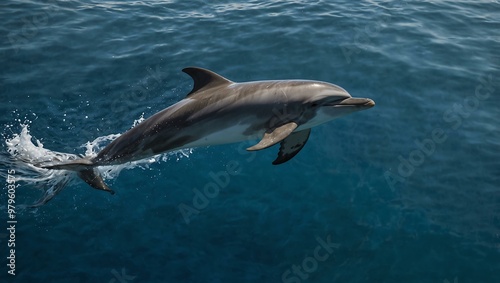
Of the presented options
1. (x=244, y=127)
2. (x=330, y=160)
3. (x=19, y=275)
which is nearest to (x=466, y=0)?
(x=330, y=160)

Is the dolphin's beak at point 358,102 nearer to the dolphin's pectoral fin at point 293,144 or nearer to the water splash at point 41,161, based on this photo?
the dolphin's pectoral fin at point 293,144

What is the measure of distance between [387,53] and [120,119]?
868 cm

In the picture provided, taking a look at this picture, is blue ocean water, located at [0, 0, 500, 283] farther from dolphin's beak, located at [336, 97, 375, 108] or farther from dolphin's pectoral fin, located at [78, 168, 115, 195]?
dolphin's beak, located at [336, 97, 375, 108]

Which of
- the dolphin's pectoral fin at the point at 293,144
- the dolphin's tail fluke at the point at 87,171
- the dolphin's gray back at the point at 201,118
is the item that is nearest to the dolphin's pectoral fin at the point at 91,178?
the dolphin's tail fluke at the point at 87,171

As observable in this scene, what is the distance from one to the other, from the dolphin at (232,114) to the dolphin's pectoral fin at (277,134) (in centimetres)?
2

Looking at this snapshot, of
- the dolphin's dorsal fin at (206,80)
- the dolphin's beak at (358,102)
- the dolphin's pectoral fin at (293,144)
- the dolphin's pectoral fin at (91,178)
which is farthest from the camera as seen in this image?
the dolphin's pectoral fin at (293,144)

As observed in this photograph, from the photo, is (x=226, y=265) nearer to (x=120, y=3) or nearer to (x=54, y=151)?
Answer: (x=54, y=151)

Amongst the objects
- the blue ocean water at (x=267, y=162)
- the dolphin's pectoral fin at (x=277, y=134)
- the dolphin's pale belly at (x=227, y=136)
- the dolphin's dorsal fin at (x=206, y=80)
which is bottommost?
the blue ocean water at (x=267, y=162)

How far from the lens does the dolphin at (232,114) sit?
30.8 feet

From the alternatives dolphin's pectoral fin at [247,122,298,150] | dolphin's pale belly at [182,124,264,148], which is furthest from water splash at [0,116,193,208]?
dolphin's pectoral fin at [247,122,298,150]

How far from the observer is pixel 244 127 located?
9.48 metres

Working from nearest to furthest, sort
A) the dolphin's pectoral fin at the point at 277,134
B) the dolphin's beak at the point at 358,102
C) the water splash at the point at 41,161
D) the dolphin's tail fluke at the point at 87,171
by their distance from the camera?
the dolphin's pectoral fin at the point at 277,134
the dolphin's beak at the point at 358,102
the dolphin's tail fluke at the point at 87,171
the water splash at the point at 41,161

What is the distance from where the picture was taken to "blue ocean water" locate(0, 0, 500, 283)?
10.2 m

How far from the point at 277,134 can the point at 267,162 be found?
355cm
